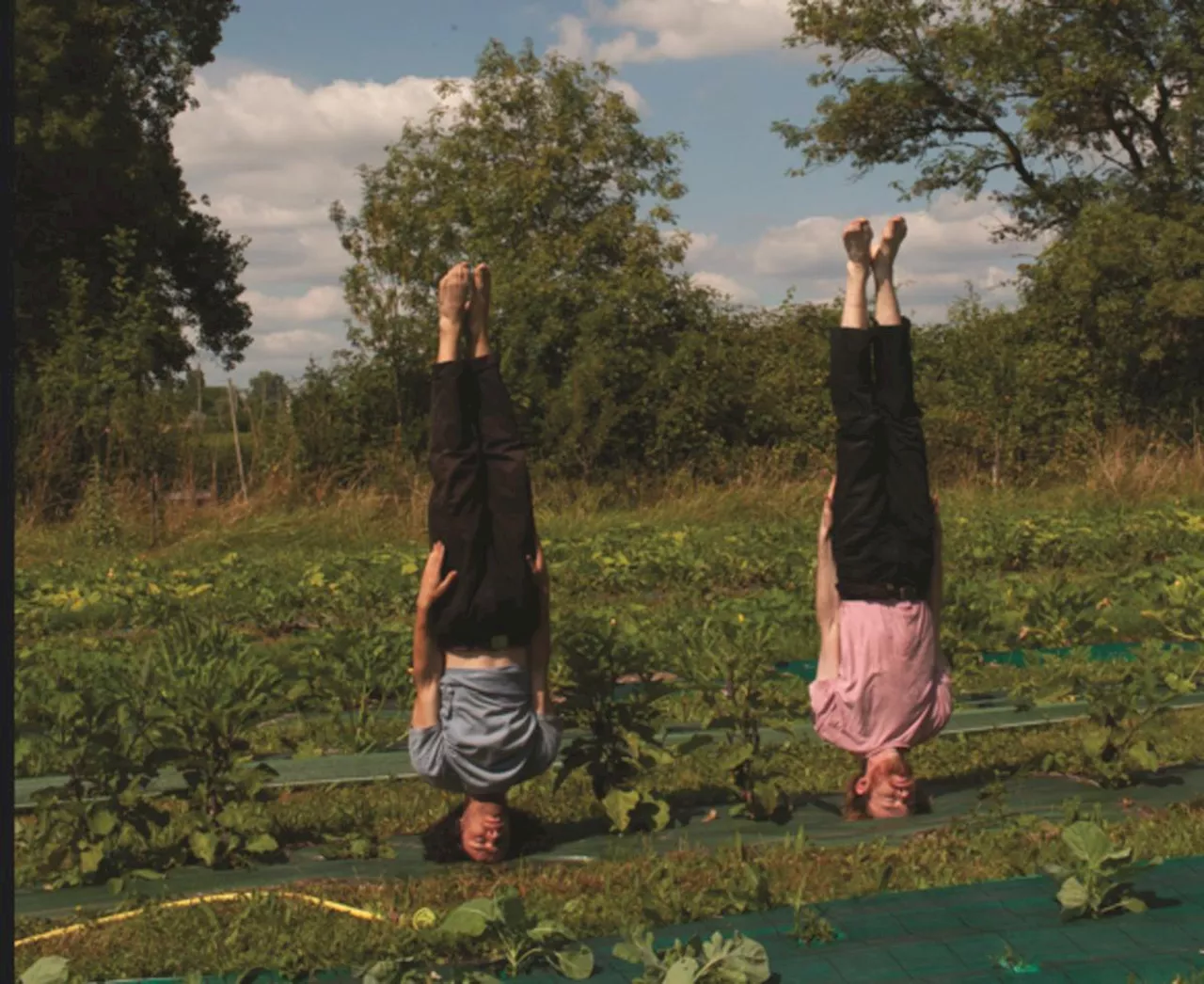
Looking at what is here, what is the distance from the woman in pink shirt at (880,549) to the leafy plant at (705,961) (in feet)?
6.04

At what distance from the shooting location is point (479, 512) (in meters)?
4.88

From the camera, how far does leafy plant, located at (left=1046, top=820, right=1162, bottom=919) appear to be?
3947 mm

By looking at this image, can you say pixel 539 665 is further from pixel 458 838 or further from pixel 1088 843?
pixel 1088 843

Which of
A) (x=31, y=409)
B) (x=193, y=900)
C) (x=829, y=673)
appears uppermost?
(x=31, y=409)

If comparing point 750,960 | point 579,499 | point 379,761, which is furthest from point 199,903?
point 579,499

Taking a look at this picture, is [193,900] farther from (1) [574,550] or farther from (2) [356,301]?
(2) [356,301]

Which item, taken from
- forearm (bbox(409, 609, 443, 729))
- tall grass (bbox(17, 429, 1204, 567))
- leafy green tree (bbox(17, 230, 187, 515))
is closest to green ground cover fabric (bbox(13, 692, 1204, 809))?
forearm (bbox(409, 609, 443, 729))

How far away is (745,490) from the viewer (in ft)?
60.1

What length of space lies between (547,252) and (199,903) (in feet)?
61.1

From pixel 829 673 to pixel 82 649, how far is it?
5.65 metres

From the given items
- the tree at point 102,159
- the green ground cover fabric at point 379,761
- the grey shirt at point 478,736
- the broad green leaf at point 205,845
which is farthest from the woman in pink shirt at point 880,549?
the tree at point 102,159

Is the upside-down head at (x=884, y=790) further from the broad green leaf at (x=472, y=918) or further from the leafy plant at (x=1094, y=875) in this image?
the broad green leaf at (x=472, y=918)

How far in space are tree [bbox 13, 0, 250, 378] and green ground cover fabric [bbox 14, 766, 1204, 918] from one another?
60.5 ft

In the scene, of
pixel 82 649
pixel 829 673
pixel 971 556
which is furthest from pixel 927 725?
pixel 971 556
